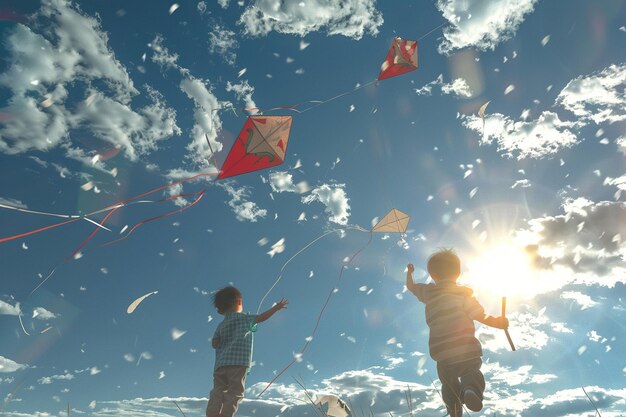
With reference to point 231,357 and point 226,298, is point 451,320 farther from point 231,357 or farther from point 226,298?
point 226,298

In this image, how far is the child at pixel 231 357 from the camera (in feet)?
18.6

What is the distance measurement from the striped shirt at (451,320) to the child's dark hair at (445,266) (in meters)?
0.09

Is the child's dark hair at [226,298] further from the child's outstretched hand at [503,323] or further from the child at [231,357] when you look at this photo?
the child's outstretched hand at [503,323]

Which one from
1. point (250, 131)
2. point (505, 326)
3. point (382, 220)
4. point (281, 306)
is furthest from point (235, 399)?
point (382, 220)

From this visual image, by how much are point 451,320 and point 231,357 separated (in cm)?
Answer: 290

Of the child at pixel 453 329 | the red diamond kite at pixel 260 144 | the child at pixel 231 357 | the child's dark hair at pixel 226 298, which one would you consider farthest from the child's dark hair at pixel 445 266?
the red diamond kite at pixel 260 144

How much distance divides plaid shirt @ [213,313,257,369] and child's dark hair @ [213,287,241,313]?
0.13m

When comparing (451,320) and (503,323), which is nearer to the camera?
(503,323)

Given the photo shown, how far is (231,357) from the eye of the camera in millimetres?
5859

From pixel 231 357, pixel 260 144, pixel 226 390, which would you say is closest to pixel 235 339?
pixel 231 357

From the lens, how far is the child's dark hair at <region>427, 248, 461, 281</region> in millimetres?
5590

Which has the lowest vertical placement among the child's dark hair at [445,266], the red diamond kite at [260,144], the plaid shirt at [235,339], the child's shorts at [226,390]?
the child's shorts at [226,390]

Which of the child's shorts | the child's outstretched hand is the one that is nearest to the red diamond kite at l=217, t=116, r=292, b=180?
the child's shorts

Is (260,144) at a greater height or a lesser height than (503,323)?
greater
